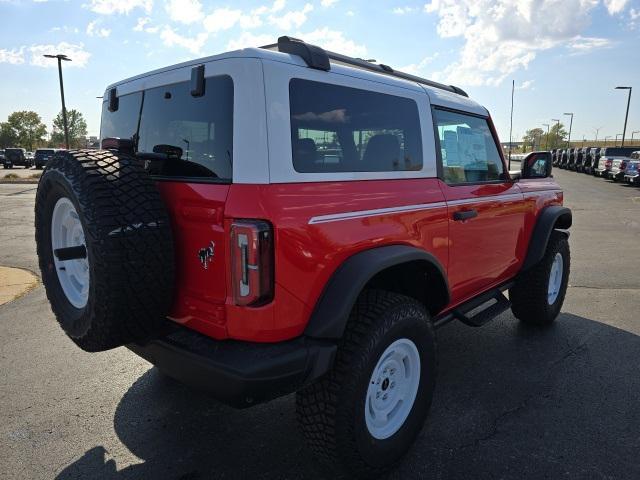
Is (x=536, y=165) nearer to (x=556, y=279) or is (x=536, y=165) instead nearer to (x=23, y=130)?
(x=556, y=279)

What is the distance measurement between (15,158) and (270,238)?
50860 mm

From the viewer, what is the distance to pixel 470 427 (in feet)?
9.39

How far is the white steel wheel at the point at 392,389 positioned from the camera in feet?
8.11

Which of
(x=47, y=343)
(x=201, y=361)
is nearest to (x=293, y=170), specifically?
(x=201, y=361)

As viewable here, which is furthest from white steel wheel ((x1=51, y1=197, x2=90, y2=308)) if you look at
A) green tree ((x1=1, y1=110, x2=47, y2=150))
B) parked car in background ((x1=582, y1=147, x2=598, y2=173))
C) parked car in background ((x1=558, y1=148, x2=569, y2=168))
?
green tree ((x1=1, y1=110, x2=47, y2=150))

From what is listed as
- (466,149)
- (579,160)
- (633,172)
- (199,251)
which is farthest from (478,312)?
(579,160)

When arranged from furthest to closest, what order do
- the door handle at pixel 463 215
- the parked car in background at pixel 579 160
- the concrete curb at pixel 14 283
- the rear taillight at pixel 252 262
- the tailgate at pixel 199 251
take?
the parked car in background at pixel 579 160 < the concrete curb at pixel 14 283 < the door handle at pixel 463 215 < the tailgate at pixel 199 251 < the rear taillight at pixel 252 262

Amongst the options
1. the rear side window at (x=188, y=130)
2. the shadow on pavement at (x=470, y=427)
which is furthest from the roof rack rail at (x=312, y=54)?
the shadow on pavement at (x=470, y=427)

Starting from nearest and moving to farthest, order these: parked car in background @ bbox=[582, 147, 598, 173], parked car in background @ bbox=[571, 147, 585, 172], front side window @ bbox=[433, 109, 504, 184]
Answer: front side window @ bbox=[433, 109, 504, 184]
parked car in background @ bbox=[582, 147, 598, 173]
parked car in background @ bbox=[571, 147, 585, 172]

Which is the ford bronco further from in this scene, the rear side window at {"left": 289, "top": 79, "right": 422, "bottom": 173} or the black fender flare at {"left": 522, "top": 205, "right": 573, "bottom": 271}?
the black fender flare at {"left": 522, "top": 205, "right": 573, "bottom": 271}

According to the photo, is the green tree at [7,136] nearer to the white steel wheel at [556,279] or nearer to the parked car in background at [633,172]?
the parked car in background at [633,172]

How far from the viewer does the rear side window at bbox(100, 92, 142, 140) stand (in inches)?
107

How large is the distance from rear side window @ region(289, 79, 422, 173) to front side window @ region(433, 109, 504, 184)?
1.06 feet

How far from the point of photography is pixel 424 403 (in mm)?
2697
